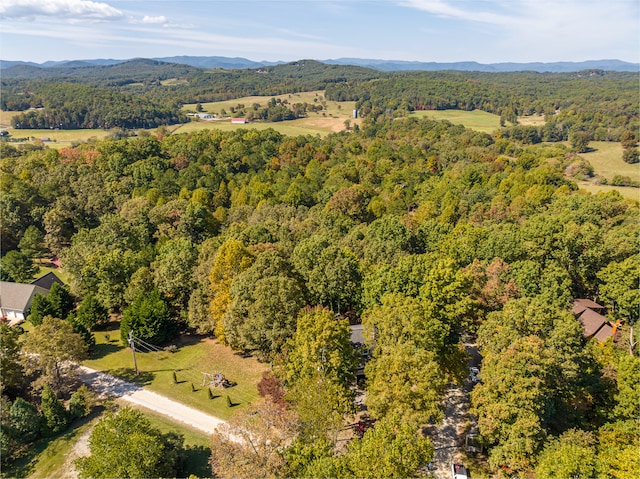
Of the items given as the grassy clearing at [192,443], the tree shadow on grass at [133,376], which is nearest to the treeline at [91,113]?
the tree shadow on grass at [133,376]

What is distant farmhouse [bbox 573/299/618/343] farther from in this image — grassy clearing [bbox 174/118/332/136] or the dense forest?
grassy clearing [bbox 174/118/332/136]

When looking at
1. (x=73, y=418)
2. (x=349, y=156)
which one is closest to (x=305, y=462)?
(x=73, y=418)

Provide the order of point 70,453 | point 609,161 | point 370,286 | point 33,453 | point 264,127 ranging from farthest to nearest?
point 264,127
point 609,161
point 370,286
point 33,453
point 70,453

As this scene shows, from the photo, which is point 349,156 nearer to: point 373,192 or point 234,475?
point 373,192

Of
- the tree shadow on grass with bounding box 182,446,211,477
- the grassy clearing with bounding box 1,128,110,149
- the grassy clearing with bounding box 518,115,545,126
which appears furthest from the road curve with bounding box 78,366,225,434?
the grassy clearing with bounding box 518,115,545,126

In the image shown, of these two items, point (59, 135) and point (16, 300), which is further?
point (59, 135)

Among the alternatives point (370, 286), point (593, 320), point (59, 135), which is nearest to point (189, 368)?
point (370, 286)

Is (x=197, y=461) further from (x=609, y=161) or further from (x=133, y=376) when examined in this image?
(x=609, y=161)
